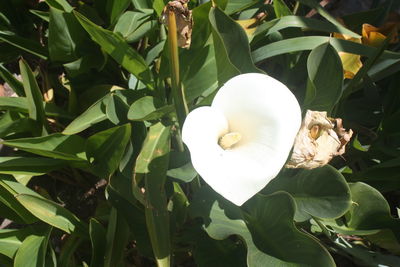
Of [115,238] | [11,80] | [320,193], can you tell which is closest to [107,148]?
[115,238]

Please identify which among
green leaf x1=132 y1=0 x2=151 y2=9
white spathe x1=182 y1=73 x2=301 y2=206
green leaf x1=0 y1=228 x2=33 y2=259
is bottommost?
green leaf x1=0 y1=228 x2=33 y2=259

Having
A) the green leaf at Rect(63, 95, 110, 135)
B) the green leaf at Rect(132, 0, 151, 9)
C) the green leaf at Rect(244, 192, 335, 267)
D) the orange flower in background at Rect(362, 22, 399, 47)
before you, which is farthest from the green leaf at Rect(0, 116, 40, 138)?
the orange flower in background at Rect(362, 22, 399, 47)

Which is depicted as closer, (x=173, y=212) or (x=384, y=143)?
(x=173, y=212)

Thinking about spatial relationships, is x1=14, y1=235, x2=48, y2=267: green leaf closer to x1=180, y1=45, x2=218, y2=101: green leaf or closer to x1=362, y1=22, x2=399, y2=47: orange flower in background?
x1=180, y1=45, x2=218, y2=101: green leaf

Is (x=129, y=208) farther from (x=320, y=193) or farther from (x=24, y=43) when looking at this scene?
(x=24, y=43)

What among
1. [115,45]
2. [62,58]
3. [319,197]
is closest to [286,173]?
[319,197]

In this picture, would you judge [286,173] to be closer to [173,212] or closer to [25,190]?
[173,212]

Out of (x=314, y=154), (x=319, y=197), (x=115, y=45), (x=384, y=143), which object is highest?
(x=115, y=45)
